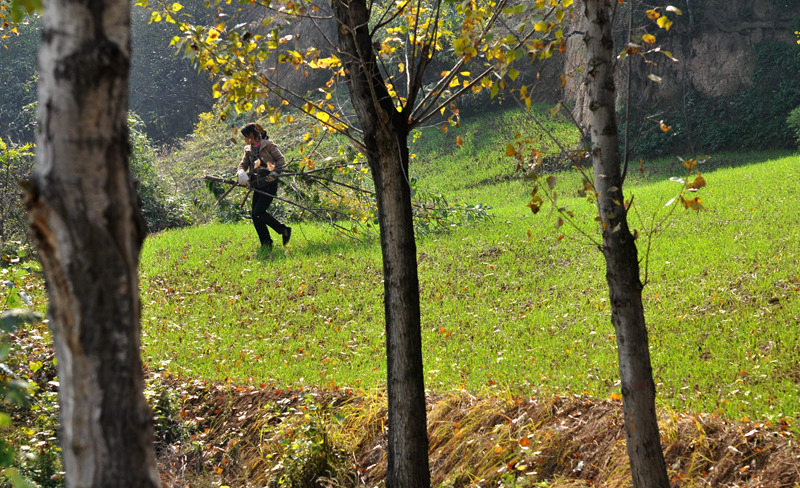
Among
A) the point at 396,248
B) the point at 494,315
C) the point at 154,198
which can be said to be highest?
the point at 154,198

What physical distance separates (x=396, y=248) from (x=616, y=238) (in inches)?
55.5

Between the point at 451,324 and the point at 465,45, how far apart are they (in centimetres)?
513

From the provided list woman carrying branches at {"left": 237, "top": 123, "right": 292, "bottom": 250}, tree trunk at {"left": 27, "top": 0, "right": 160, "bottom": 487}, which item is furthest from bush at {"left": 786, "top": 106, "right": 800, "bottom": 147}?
tree trunk at {"left": 27, "top": 0, "right": 160, "bottom": 487}

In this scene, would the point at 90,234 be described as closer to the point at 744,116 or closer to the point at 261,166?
the point at 261,166

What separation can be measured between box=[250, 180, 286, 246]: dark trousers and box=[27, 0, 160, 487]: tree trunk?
9.55 metres

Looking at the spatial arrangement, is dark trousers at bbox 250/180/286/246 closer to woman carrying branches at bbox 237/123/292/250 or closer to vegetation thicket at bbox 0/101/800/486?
woman carrying branches at bbox 237/123/292/250

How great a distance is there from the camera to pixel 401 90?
86.0ft

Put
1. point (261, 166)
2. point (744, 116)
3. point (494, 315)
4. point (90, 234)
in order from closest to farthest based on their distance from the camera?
point (90, 234) → point (494, 315) → point (261, 166) → point (744, 116)

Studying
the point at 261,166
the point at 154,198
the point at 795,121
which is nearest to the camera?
the point at 261,166

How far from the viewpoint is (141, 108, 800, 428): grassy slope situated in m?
6.22

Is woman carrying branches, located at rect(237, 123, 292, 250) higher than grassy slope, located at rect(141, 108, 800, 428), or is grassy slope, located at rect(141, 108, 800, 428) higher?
woman carrying branches, located at rect(237, 123, 292, 250)

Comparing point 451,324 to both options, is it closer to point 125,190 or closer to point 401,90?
point 125,190

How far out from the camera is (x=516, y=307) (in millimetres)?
8688

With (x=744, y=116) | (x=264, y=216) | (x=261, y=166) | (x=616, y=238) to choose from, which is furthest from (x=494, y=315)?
(x=744, y=116)
